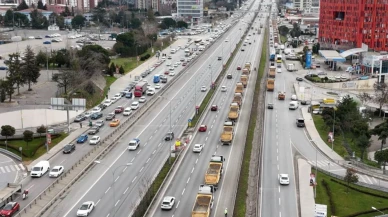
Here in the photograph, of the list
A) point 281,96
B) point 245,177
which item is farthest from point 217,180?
point 281,96

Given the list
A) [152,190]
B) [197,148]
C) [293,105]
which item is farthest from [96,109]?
[152,190]

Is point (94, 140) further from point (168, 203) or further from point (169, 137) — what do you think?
point (168, 203)

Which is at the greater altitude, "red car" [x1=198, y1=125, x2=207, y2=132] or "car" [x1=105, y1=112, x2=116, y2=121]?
"car" [x1=105, y1=112, x2=116, y2=121]

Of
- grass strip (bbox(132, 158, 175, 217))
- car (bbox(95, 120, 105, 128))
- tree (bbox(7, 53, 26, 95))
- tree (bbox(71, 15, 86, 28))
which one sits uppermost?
tree (bbox(71, 15, 86, 28))

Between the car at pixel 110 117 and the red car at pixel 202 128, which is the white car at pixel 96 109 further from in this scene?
the red car at pixel 202 128

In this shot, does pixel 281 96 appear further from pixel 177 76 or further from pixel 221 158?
pixel 221 158

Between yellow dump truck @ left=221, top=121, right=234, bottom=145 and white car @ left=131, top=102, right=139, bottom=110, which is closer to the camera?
yellow dump truck @ left=221, top=121, right=234, bottom=145

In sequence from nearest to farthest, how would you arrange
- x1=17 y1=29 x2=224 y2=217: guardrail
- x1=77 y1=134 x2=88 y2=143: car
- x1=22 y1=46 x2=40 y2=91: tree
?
x1=17 y1=29 x2=224 y2=217: guardrail
x1=77 y1=134 x2=88 y2=143: car
x1=22 y1=46 x2=40 y2=91: tree

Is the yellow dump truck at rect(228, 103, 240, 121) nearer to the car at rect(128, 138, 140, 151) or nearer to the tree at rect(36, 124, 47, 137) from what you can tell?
the car at rect(128, 138, 140, 151)

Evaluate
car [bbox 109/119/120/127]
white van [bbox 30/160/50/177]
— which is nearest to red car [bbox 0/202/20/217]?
white van [bbox 30/160/50/177]
